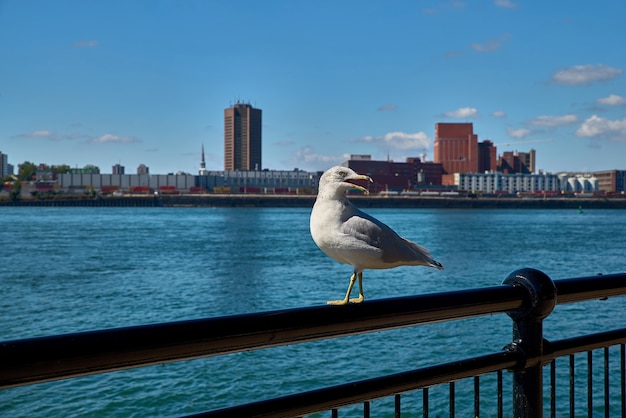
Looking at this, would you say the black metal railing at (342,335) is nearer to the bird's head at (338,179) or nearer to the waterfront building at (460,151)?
the bird's head at (338,179)

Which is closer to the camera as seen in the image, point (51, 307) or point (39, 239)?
point (51, 307)

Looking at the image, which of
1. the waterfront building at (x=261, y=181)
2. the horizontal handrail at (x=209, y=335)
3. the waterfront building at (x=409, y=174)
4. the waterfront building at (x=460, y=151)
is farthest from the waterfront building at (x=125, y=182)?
the horizontal handrail at (x=209, y=335)

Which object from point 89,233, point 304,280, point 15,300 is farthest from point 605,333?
point 89,233

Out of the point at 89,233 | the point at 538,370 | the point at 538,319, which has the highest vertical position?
the point at 538,319

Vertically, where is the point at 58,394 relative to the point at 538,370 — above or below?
below

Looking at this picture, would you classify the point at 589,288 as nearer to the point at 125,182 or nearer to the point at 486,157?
the point at 125,182

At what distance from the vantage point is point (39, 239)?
53375 millimetres

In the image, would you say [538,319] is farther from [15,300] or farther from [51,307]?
[15,300]

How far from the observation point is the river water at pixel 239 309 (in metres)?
12.6

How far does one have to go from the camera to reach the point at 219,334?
1.43m

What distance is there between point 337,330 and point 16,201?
14839 centimetres

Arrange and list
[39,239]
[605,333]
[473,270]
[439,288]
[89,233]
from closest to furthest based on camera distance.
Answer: [605,333], [439,288], [473,270], [39,239], [89,233]

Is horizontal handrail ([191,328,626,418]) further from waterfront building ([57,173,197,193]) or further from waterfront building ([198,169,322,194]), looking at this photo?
waterfront building ([57,173,197,193])

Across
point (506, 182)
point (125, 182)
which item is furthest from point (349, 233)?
point (506, 182)
